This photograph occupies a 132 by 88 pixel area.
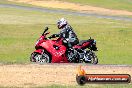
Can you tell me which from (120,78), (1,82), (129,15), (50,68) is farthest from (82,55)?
(129,15)

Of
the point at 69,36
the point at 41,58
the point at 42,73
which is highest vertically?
the point at 69,36

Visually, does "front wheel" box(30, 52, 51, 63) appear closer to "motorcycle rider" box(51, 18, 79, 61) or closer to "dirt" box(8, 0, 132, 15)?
"motorcycle rider" box(51, 18, 79, 61)

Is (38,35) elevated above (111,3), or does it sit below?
A: below

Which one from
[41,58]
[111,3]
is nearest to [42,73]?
[41,58]

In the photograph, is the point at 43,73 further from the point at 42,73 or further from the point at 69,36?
the point at 69,36

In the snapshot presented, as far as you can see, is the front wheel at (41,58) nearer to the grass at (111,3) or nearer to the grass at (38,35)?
the grass at (38,35)

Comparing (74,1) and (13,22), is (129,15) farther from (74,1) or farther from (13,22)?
(13,22)

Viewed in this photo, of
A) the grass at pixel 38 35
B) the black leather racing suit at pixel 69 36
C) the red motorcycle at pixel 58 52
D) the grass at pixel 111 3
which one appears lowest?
the grass at pixel 38 35

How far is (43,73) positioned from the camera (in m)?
15.4

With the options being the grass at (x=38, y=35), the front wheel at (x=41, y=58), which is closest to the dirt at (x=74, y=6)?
the grass at (x=38, y=35)

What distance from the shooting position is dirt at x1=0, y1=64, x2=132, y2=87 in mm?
14092

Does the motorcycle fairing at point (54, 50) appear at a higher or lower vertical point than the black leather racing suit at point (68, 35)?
lower

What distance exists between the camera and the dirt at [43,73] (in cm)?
1409

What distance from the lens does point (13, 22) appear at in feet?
144
